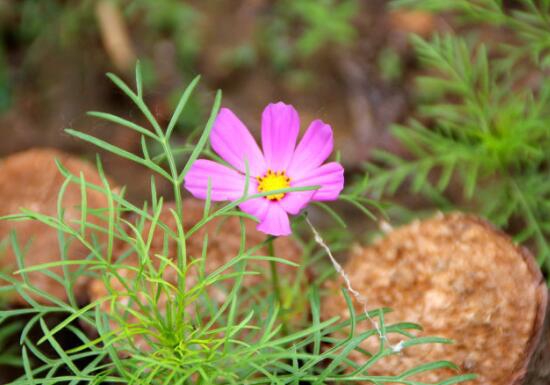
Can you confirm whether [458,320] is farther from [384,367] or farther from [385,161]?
[385,161]

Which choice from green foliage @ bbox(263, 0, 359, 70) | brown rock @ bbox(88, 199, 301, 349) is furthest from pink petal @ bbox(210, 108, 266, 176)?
green foliage @ bbox(263, 0, 359, 70)

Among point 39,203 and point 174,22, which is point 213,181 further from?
point 174,22

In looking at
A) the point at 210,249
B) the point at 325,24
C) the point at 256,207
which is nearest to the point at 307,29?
the point at 325,24

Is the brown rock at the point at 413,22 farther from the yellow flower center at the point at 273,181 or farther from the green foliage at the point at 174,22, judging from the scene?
the yellow flower center at the point at 273,181

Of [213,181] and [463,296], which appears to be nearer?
[213,181]

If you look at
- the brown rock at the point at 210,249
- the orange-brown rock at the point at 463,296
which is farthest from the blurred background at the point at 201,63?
the orange-brown rock at the point at 463,296

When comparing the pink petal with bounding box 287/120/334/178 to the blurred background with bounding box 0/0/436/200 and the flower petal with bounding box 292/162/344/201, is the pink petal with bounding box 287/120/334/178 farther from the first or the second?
the blurred background with bounding box 0/0/436/200
